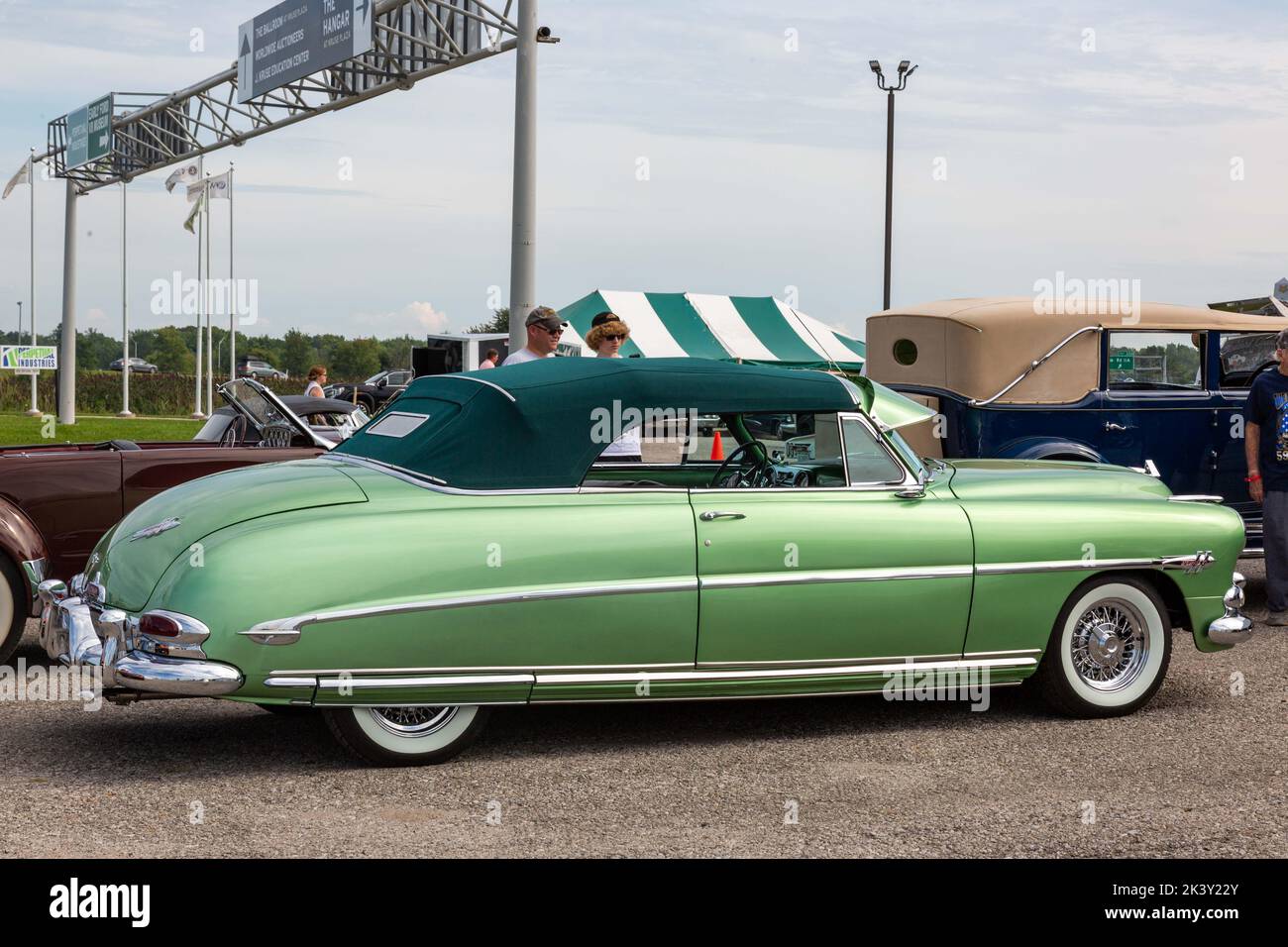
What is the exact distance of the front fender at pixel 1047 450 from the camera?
10039 mm

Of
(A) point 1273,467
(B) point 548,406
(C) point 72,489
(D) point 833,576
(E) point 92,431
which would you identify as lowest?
(E) point 92,431

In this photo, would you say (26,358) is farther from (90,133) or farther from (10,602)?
(10,602)

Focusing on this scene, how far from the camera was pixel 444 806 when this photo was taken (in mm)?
4859

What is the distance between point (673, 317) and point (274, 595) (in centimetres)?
2552

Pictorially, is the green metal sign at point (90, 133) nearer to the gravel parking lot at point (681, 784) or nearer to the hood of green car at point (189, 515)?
the gravel parking lot at point (681, 784)

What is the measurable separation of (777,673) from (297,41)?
22.3 m

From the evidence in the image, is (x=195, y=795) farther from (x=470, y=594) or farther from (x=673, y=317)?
(x=673, y=317)

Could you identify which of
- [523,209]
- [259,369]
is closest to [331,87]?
[523,209]

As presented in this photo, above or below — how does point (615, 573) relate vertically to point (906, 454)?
below

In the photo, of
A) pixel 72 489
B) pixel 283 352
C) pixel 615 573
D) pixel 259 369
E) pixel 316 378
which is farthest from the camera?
pixel 283 352

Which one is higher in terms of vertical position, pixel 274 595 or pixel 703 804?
pixel 274 595

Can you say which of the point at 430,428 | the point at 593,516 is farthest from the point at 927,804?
the point at 430,428

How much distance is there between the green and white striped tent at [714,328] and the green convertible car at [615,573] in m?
21.6

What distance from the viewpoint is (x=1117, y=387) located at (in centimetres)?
1042
